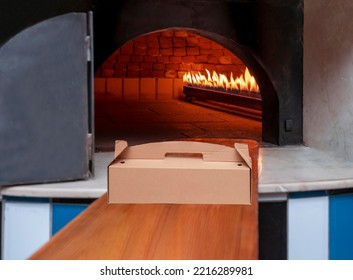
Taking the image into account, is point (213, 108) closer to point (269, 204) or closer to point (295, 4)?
point (295, 4)

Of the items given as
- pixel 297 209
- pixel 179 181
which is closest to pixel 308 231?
pixel 297 209

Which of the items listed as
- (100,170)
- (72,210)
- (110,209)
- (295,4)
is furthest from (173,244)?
(295,4)

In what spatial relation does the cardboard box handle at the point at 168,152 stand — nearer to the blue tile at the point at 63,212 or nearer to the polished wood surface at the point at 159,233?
the polished wood surface at the point at 159,233

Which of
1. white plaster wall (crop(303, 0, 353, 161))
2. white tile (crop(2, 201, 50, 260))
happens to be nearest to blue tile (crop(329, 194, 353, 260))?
white plaster wall (crop(303, 0, 353, 161))

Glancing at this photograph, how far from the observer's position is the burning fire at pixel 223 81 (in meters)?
3.97

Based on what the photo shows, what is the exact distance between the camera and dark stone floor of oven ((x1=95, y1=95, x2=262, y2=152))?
10.2 feet

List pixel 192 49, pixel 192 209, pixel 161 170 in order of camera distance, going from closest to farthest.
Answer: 1. pixel 161 170
2. pixel 192 209
3. pixel 192 49

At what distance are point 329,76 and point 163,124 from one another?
1.44 metres

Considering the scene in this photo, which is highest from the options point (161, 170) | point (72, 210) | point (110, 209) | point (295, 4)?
point (295, 4)

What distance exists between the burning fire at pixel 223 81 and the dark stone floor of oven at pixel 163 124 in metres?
0.22

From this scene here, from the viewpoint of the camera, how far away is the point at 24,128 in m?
1.77

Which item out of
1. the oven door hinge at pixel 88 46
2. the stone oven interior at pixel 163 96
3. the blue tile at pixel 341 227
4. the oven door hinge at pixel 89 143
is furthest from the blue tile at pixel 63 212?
the stone oven interior at pixel 163 96

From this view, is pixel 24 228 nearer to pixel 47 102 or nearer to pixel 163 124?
pixel 47 102
